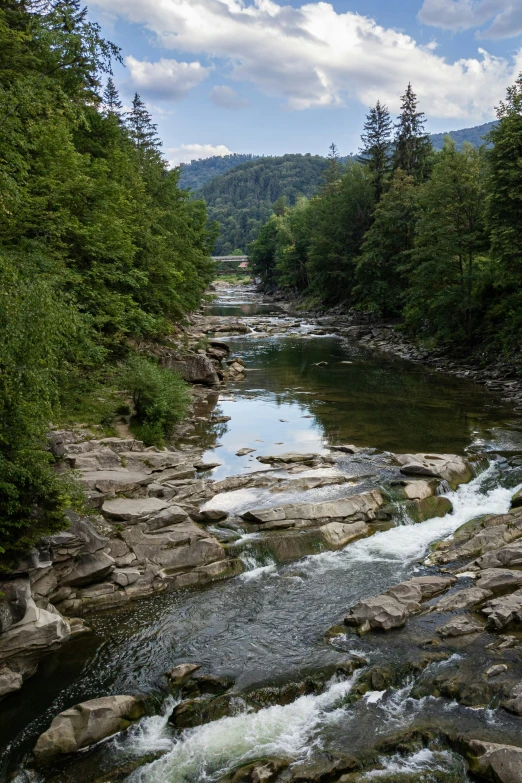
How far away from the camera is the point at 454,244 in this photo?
34719 millimetres

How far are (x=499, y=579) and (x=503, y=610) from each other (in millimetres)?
1274

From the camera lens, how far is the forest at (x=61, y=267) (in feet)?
29.8

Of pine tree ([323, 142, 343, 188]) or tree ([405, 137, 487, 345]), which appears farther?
pine tree ([323, 142, 343, 188])

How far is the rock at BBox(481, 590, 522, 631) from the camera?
31.9 ft

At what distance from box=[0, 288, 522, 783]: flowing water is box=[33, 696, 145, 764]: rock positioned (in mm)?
208

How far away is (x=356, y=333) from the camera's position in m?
50.8

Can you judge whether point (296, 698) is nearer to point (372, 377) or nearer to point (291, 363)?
point (372, 377)

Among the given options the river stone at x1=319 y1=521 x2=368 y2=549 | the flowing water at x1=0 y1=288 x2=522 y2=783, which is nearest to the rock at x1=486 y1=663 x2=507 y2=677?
the flowing water at x1=0 y1=288 x2=522 y2=783

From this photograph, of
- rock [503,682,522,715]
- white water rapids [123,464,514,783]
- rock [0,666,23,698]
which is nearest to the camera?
white water rapids [123,464,514,783]

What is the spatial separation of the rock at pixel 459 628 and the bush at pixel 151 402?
11.7m

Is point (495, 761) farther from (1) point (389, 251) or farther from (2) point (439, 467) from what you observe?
(1) point (389, 251)

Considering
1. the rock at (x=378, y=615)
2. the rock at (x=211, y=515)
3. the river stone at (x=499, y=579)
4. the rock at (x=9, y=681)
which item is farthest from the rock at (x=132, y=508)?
the river stone at (x=499, y=579)

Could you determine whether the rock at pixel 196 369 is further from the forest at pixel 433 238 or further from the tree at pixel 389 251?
the tree at pixel 389 251

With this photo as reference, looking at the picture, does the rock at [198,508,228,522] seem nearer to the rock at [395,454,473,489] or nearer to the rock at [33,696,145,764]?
the rock at [33,696,145,764]
